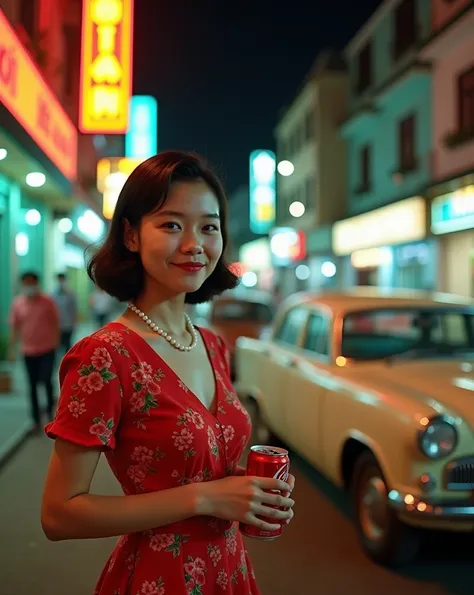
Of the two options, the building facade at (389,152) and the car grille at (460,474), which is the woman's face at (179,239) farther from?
the building facade at (389,152)

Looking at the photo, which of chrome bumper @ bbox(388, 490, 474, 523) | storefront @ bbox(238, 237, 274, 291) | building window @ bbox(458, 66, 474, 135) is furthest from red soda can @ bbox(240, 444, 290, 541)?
storefront @ bbox(238, 237, 274, 291)

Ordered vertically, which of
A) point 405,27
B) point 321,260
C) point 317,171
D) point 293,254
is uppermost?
point 405,27

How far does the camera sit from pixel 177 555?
1494mm

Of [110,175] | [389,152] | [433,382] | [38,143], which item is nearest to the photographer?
[433,382]

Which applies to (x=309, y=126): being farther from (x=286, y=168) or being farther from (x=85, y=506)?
(x=85, y=506)

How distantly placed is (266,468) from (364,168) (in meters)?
20.8

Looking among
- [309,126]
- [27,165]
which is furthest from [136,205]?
[309,126]

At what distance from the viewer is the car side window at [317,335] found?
17.2 ft

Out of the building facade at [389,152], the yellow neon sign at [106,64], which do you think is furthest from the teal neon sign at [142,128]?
the yellow neon sign at [106,64]

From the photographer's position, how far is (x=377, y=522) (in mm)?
4078

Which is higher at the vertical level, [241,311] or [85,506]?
[241,311]

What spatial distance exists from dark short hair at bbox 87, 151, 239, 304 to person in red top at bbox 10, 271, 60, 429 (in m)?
5.96

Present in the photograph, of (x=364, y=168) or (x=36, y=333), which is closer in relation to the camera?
(x=36, y=333)

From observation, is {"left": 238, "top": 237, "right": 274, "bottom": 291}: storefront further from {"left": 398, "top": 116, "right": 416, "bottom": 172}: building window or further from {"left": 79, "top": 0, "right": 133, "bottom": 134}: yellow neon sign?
{"left": 79, "top": 0, "right": 133, "bottom": 134}: yellow neon sign
